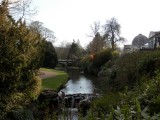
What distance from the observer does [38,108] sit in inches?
656

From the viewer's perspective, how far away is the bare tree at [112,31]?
72.6m

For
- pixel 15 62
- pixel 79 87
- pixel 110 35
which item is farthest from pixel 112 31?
pixel 15 62

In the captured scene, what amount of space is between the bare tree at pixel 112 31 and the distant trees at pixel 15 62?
193ft

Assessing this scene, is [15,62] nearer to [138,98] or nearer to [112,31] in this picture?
[138,98]

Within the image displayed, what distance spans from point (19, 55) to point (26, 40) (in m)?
0.91

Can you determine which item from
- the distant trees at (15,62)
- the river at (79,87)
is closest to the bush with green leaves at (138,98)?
the distant trees at (15,62)

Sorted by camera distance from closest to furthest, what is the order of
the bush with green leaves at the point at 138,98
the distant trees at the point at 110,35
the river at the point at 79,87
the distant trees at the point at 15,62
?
the bush with green leaves at the point at 138,98 < the distant trees at the point at 15,62 < the river at the point at 79,87 < the distant trees at the point at 110,35

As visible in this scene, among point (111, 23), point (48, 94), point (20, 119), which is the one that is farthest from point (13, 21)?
point (111, 23)

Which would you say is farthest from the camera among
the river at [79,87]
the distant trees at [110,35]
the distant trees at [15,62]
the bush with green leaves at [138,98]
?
the distant trees at [110,35]

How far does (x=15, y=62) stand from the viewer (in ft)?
42.2

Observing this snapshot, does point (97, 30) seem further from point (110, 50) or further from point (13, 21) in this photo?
point (13, 21)

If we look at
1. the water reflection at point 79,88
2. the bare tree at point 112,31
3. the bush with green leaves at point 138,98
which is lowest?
the water reflection at point 79,88

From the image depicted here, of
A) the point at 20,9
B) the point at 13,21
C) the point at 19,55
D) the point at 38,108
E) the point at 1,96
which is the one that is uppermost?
the point at 20,9

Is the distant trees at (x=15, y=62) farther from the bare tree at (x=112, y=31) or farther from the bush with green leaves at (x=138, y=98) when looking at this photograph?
the bare tree at (x=112, y=31)
